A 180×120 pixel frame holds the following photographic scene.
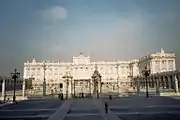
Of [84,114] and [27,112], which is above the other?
[84,114]

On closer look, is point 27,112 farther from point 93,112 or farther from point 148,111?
point 148,111

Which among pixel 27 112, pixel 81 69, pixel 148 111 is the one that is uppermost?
pixel 81 69

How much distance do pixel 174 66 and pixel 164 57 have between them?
801cm

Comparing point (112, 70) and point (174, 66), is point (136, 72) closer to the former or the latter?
point (112, 70)

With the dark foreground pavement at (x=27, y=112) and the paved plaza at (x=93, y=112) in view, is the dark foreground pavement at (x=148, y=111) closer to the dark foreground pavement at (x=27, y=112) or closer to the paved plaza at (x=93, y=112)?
the paved plaza at (x=93, y=112)

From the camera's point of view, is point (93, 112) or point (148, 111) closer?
point (148, 111)

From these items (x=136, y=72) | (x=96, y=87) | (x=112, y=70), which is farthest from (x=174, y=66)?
(x=96, y=87)

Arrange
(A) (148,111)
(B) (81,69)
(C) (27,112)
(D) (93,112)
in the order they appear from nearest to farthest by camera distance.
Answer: (A) (148,111)
(D) (93,112)
(C) (27,112)
(B) (81,69)

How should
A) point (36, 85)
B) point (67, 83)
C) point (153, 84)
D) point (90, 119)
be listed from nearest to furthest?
1. point (90, 119)
2. point (67, 83)
3. point (153, 84)
4. point (36, 85)

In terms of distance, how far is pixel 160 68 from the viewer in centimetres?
13875

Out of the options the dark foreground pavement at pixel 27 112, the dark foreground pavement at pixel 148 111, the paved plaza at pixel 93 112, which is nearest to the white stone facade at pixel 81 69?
the dark foreground pavement at pixel 148 111

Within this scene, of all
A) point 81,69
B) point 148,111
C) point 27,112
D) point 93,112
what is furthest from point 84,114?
point 81,69

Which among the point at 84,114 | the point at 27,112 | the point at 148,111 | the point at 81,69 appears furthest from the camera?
the point at 81,69

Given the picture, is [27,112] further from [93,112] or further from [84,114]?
[93,112]
